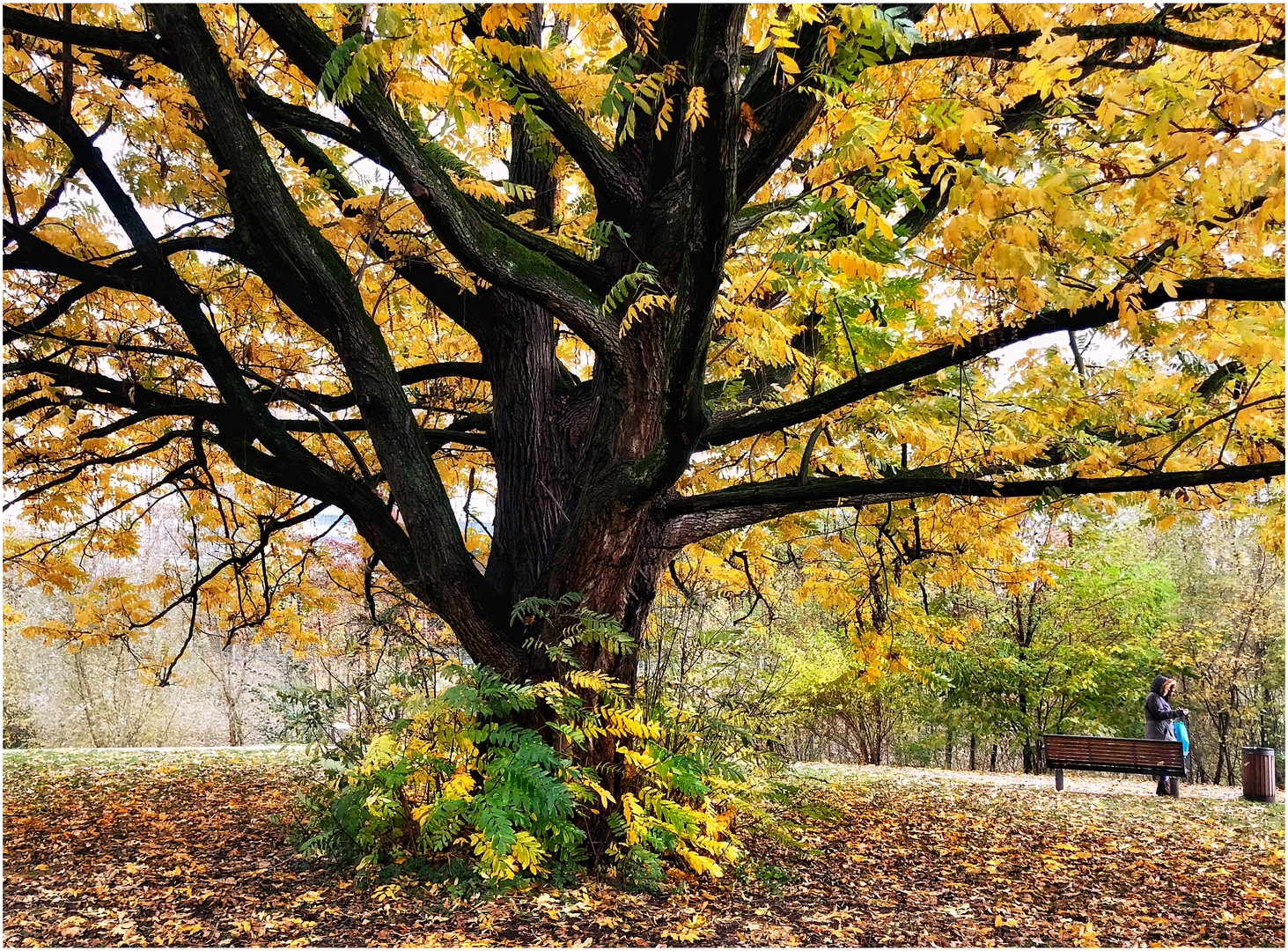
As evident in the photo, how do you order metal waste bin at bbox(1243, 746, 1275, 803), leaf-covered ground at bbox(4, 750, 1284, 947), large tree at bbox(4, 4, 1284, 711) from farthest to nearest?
1. metal waste bin at bbox(1243, 746, 1275, 803)
2. leaf-covered ground at bbox(4, 750, 1284, 947)
3. large tree at bbox(4, 4, 1284, 711)

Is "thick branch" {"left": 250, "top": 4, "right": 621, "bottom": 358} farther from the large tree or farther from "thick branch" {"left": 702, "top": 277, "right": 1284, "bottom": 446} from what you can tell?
"thick branch" {"left": 702, "top": 277, "right": 1284, "bottom": 446}

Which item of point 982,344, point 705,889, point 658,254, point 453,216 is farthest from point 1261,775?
point 453,216

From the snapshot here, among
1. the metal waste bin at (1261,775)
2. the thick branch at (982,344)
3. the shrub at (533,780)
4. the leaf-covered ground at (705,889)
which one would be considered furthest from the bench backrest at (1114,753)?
the thick branch at (982,344)

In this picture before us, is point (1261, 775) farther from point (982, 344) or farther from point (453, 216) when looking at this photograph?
point (453, 216)

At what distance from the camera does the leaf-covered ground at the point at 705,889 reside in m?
3.68

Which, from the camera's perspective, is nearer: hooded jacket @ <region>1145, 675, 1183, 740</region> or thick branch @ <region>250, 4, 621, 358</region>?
thick branch @ <region>250, 4, 621, 358</region>

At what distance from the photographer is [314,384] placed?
23.7 ft

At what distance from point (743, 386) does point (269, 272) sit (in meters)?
3.24

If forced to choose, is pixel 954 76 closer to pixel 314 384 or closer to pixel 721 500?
pixel 721 500

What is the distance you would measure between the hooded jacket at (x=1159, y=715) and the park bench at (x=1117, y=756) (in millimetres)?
581

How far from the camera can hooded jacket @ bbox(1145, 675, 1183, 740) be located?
9969 mm

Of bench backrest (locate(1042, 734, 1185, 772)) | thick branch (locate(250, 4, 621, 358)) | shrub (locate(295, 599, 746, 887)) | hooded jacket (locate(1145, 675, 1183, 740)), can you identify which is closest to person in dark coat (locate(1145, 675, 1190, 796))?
hooded jacket (locate(1145, 675, 1183, 740))

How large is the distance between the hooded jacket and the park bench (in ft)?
1.91

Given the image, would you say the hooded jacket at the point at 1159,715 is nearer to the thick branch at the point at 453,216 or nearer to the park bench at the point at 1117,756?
the park bench at the point at 1117,756
